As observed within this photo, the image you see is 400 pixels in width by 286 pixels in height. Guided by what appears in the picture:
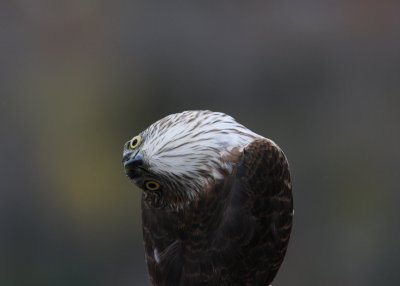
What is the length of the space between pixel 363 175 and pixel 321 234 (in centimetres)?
61

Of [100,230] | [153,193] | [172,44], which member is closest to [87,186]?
[100,230]

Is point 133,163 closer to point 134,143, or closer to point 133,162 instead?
point 133,162

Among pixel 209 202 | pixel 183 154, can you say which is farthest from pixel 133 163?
pixel 209 202

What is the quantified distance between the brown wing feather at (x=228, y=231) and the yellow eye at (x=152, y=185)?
0.42 feet

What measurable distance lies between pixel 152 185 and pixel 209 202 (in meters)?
0.24

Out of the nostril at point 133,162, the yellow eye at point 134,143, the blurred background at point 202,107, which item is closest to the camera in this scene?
the nostril at point 133,162

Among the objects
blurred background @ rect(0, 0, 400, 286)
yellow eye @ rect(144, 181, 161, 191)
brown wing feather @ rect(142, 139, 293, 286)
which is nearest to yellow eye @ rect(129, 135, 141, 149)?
yellow eye @ rect(144, 181, 161, 191)

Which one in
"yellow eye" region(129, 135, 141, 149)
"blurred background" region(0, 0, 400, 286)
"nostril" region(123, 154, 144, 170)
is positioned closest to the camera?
"nostril" region(123, 154, 144, 170)

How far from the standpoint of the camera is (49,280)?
6.57 metres

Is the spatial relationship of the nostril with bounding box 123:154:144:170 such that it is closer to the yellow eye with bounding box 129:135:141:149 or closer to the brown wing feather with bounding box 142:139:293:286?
the yellow eye with bounding box 129:135:141:149

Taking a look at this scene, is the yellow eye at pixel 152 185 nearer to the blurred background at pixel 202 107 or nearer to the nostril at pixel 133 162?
the nostril at pixel 133 162

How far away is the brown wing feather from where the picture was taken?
2982mm

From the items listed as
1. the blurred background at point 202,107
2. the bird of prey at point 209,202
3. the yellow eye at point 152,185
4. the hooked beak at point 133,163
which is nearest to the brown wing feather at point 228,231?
the bird of prey at point 209,202

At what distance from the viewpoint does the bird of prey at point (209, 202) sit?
297 centimetres
